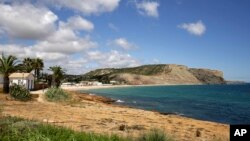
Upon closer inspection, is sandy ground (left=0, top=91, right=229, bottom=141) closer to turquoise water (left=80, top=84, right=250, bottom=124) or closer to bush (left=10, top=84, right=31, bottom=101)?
bush (left=10, top=84, right=31, bottom=101)

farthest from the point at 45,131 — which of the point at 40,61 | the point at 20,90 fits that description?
the point at 40,61

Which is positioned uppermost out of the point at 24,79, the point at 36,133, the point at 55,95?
the point at 24,79

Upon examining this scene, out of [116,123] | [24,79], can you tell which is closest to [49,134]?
[116,123]

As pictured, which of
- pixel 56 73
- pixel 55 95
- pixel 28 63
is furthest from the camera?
pixel 28 63

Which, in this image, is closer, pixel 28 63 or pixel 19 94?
pixel 19 94

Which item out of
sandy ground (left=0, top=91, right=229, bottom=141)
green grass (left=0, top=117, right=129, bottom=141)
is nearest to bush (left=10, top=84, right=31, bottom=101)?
sandy ground (left=0, top=91, right=229, bottom=141)

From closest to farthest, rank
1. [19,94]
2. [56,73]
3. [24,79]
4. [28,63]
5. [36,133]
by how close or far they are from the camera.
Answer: [36,133] → [19,94] → [24,79] → [56,73] → [28,63]

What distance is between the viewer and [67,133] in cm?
1156

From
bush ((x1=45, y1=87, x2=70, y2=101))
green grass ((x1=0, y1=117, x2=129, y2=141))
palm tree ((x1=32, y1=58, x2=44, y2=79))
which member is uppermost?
palm tree ((x1=32, y1=58, x2=44, y2=79))

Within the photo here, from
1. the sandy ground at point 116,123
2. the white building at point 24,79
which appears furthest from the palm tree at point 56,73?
the sandy ground at point 116,123

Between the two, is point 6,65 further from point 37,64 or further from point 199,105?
point 37,64

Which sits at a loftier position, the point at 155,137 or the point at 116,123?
the point at 155,137

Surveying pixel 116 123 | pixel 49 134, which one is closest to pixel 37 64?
pixel 116 123

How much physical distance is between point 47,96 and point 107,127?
20090 millimetres
